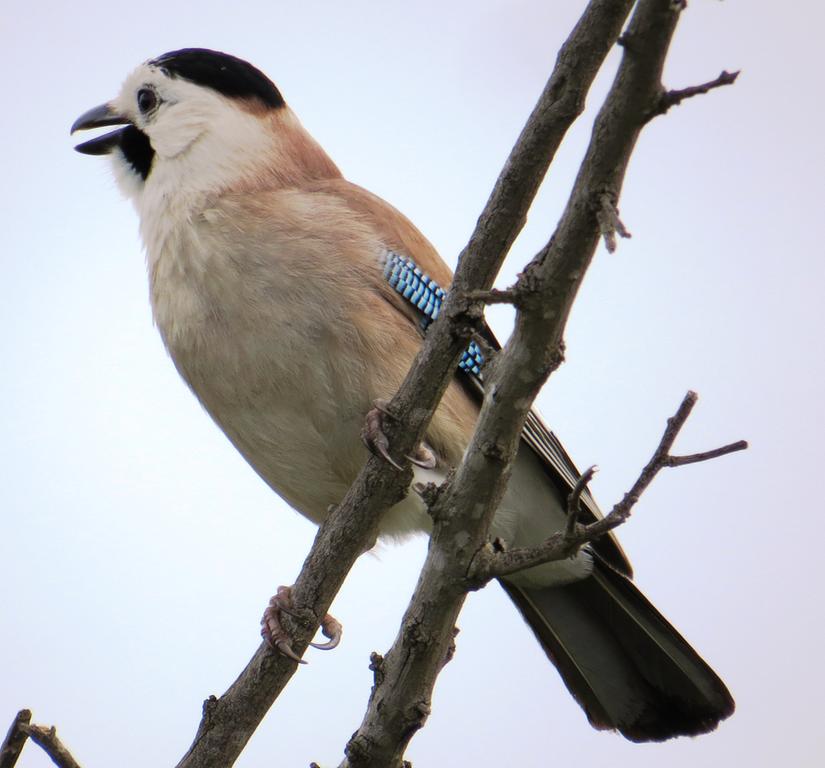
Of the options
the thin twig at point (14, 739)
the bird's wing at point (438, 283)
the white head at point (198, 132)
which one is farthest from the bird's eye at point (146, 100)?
the thin twig at point (14, 739)

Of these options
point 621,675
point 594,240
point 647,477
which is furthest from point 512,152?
point 621,675

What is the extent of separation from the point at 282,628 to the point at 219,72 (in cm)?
281

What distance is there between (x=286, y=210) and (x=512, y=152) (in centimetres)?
187

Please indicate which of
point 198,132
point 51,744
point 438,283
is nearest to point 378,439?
point 51,744

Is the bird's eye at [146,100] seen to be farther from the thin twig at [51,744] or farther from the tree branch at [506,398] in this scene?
the thin twig at [51,744]

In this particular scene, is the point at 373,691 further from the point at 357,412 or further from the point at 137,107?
the point at 137,107

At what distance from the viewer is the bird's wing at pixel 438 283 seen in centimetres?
482

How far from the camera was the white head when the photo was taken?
527cm

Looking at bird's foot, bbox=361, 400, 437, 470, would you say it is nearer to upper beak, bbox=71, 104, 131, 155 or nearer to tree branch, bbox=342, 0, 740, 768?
tree branch, bbox=342, 0, 740, 768

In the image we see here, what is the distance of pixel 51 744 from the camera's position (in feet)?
11.3

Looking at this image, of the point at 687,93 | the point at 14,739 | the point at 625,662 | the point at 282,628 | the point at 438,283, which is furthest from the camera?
the point at 438,283

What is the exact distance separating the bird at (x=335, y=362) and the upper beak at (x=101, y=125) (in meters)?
0.33

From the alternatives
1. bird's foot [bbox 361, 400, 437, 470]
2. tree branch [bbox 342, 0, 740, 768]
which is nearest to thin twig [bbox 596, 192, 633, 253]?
tree branch [bbox 342, 0, 740, 768]

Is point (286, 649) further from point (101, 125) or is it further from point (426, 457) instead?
point (101, 125)
